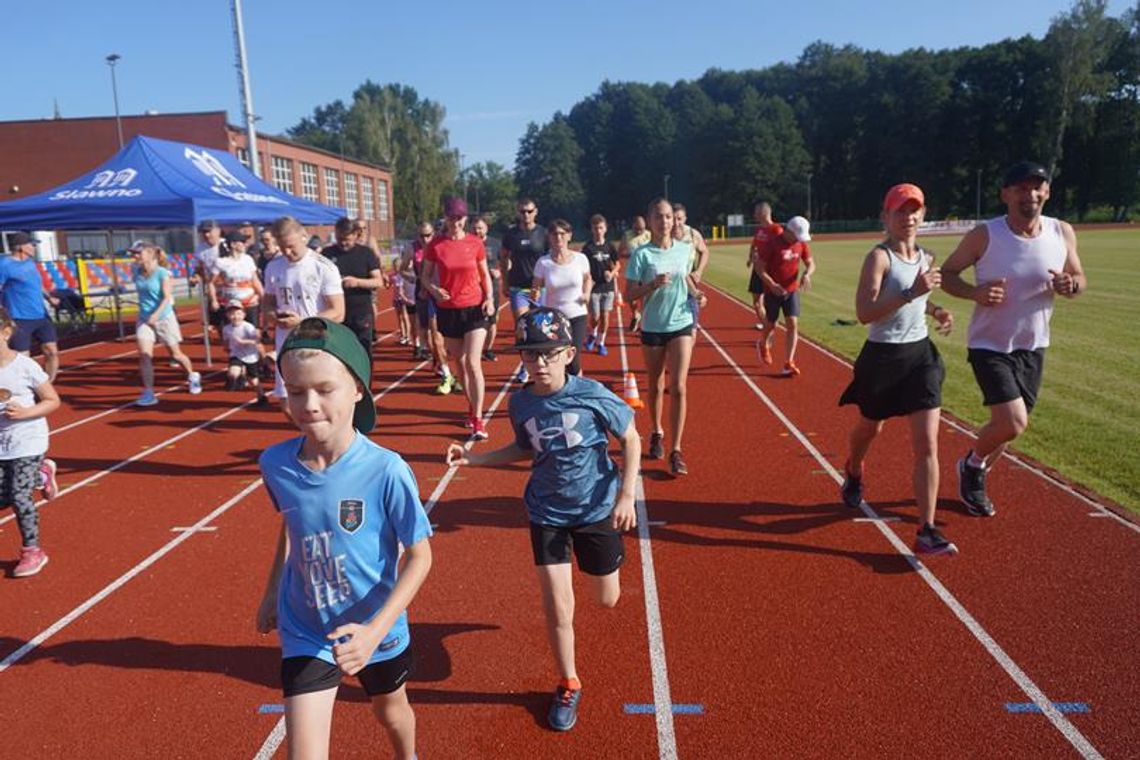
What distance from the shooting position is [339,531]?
7.41ft

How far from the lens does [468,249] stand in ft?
25.2

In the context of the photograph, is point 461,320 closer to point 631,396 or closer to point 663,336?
point 663,336

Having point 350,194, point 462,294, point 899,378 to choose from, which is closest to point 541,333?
point 899,378

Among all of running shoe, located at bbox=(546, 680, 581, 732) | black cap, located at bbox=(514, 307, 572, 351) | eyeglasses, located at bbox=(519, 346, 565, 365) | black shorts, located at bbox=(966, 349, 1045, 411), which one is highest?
black cap, located at bbox=(514, 307, 572, 351)

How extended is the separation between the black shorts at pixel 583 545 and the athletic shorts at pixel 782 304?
730 cm

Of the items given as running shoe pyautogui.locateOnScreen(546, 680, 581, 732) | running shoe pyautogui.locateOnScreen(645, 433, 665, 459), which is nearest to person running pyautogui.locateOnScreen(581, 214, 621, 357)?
running shoe pyautogui.locateOnScreen(645, 433, 665, 459)

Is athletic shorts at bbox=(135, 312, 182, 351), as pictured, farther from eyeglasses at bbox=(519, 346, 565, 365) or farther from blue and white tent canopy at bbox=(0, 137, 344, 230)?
eyeglasses at bbox=(519, 346, 565, 365)

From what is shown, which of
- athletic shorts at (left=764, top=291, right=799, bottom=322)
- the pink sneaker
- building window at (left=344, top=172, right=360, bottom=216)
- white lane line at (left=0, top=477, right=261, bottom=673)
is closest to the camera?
white lane line at (left=0, top=477, right=261, bottom=673)

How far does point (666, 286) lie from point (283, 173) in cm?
4813

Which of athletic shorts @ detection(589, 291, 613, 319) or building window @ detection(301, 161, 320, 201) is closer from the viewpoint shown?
athletic shorts @ detection(589, 291, 613, 319)

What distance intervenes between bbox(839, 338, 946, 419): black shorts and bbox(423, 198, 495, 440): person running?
3785 mm

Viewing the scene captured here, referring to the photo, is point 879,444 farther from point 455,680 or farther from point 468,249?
point 455,680

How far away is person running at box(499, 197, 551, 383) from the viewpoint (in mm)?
9781

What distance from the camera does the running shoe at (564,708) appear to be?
3211 millimetres
